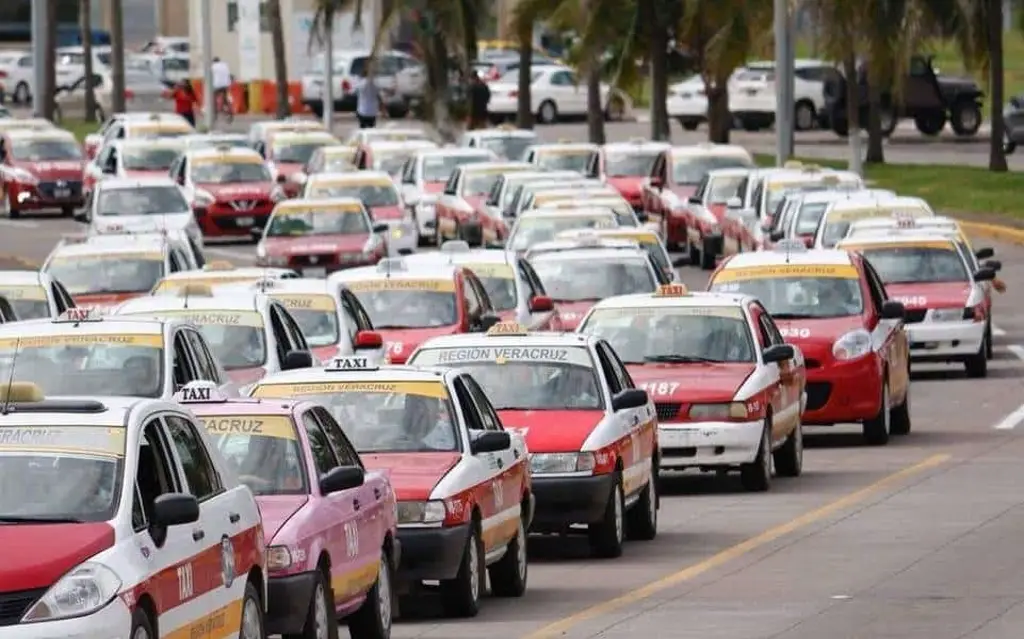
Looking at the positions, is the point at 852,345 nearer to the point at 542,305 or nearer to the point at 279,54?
the point at 542,305

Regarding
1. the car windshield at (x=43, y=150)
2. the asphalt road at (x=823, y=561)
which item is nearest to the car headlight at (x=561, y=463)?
the asphalt road at (x=823, y=561)

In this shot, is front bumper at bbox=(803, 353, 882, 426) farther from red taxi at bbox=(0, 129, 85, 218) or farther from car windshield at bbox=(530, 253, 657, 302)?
red taxi at bbox=(0, 129, 85, 218)

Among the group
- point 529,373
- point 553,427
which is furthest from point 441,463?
point 529,373

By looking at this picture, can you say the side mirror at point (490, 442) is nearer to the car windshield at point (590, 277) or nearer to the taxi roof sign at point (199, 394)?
the taxi roof sign at point (199, 394)

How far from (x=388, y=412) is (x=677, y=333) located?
683cm

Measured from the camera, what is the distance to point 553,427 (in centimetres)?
1886

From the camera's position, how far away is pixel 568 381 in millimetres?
19547

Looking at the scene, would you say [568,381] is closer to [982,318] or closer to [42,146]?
[982,318]

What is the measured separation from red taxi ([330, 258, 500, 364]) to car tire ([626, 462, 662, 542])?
7.45m

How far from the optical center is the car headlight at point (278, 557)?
527 inches

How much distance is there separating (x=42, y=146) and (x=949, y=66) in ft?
130

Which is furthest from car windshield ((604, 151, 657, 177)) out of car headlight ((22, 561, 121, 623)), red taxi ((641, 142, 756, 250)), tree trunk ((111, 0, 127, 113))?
car headlight ((22, 561, 121, 623))

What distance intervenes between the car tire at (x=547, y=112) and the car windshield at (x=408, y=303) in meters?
58.9

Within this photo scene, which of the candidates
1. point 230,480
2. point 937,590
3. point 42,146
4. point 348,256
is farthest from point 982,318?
point 42,146
